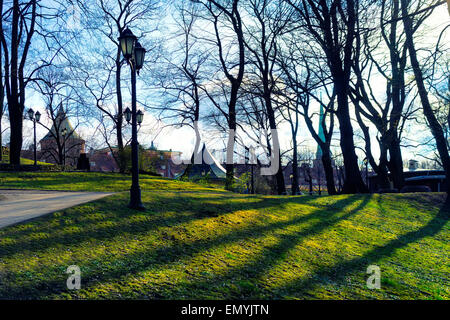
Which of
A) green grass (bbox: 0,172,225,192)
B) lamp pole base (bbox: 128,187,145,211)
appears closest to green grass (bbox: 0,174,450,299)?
lamp pole base (bbox: 128,187,145,211)

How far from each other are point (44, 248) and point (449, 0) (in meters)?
7.08

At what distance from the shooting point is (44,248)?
4684mm

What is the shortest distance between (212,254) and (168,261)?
809mm

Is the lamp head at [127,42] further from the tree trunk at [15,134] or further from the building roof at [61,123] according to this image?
the building roof at [61,123]

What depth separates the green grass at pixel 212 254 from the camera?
401cm

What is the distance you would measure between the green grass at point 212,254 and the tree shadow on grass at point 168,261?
1 cm

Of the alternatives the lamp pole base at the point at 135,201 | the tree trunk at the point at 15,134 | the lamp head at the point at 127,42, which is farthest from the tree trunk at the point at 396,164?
the tree trunk at the point at 15,134

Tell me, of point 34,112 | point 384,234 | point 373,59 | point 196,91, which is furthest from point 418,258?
point 34,112

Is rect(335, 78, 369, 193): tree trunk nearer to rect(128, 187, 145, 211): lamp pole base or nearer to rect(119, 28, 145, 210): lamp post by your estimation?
rect(119, 28, 145, 210): lamp post

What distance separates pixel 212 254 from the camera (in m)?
5.30

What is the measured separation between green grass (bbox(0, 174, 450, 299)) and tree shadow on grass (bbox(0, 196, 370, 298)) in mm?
14

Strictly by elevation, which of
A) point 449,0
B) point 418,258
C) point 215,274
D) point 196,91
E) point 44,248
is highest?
point 196,91

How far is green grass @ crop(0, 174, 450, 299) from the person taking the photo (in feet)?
13.1
